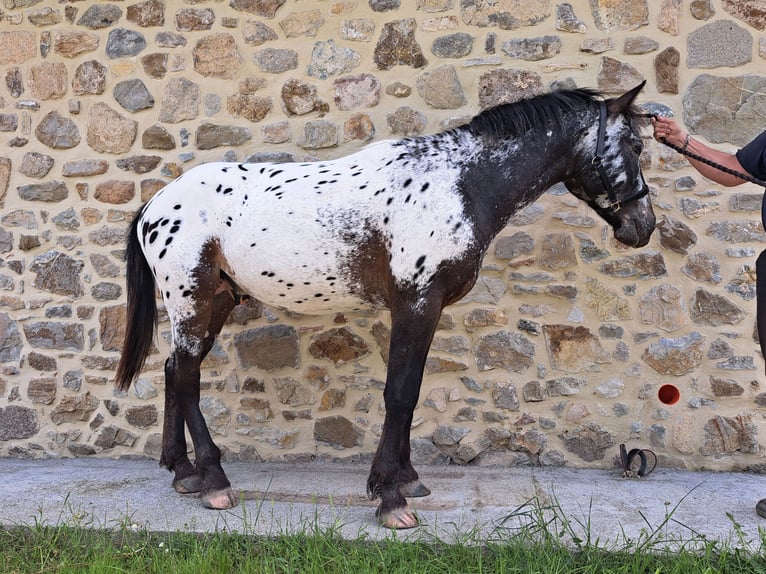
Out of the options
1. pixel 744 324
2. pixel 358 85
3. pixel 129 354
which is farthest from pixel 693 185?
pixel 129 354

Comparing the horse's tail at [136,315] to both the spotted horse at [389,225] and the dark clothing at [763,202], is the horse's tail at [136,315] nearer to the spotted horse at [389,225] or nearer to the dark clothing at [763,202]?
the spotted horse at [389,225]

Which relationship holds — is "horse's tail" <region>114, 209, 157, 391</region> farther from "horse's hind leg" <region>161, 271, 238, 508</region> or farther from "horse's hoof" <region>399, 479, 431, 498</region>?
"horse's hoof" <region>399, 479, 431, 498</region>

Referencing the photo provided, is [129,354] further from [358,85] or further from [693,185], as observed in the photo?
[693,185]

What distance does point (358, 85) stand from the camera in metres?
4.12

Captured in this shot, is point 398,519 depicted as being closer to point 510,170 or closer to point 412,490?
point 412,490

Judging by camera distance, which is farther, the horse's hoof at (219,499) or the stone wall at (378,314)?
the stone wall at (378,314)

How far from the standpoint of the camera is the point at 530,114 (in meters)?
3.11

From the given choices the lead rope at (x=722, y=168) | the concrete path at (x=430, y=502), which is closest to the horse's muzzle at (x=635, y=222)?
the lead rope at (x=722, y=168)

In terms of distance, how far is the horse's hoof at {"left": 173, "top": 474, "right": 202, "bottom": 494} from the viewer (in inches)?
133

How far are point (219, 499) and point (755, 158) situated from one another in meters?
2.92

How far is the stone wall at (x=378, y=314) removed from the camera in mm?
3855

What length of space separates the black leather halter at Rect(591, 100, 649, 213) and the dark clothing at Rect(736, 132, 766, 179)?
0.44 m

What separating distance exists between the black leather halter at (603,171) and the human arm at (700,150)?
0.95 feet

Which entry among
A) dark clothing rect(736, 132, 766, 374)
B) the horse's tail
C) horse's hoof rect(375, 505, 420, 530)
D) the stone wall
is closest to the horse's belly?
the horse's tail
